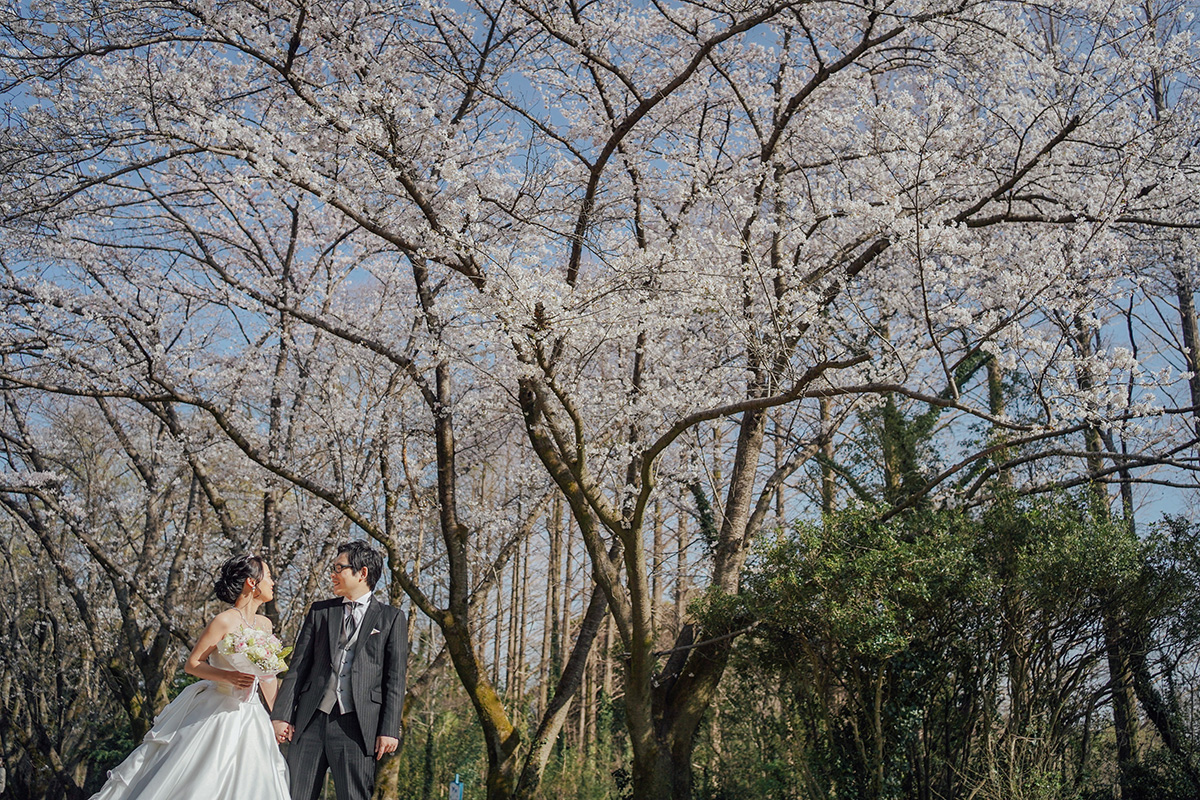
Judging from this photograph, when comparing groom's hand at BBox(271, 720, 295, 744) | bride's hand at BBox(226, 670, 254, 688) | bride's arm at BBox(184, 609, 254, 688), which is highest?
bride's arm at BBox(184, 609, 254, 688)

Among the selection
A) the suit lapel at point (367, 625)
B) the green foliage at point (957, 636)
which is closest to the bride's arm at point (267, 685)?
the suit lapel at point (367, 625)

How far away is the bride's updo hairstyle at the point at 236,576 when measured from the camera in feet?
11.5

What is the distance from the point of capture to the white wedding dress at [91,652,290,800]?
124 inches

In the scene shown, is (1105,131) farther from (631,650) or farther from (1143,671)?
(631,650)

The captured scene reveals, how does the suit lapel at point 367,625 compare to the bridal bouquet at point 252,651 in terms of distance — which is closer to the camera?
the bridal bouquet at point 252,651

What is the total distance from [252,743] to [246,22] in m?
4.13

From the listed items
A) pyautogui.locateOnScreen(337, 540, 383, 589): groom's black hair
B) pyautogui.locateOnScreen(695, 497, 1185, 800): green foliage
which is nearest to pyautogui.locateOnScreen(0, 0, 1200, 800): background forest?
pyautogui.locateOnScreen(695, 497, 1185, 800): green foliage

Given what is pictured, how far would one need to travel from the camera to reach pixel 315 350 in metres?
9.13

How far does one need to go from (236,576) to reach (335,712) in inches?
26.2

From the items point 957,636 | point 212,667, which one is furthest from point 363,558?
point 957,636

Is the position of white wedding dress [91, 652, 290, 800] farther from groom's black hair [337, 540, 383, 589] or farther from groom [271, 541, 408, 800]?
groom's black hair [337, 540, 383, 589]

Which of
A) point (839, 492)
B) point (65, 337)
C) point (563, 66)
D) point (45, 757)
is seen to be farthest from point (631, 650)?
point (45, 757)

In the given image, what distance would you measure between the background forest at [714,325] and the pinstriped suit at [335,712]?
6.78ft

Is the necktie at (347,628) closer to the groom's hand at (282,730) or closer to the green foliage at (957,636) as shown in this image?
the groom's hand at (282,730)
